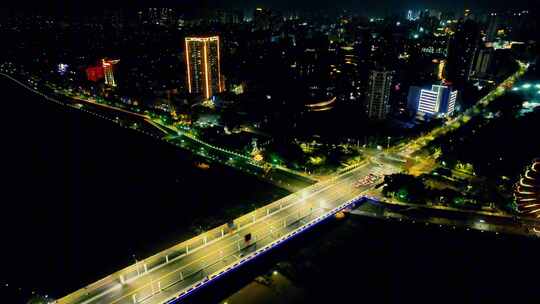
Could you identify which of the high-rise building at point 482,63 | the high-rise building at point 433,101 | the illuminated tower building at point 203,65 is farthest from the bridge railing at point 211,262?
the high-rise building at point 482,63

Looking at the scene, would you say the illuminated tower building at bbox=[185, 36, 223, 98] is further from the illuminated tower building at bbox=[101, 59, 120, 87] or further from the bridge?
the bridge

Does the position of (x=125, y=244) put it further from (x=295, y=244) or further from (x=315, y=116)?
(x=315, y=116)

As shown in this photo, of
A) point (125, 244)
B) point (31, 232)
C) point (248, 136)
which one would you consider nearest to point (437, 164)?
point (248, 136)

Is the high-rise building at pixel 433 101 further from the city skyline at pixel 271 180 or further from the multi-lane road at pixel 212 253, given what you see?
the multi-lane road at pixel 212 253

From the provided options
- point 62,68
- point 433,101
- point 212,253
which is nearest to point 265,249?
point 212,253

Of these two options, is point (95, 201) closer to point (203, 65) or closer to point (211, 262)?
point (211, 262)
